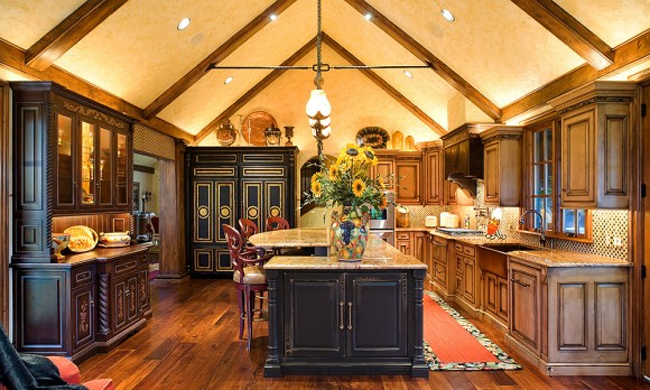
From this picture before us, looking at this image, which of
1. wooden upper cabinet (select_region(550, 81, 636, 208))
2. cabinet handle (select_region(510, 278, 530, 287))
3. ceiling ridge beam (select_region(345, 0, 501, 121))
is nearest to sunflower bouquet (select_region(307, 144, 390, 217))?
cabinet handle (select_region(510, 278, 530, 287))

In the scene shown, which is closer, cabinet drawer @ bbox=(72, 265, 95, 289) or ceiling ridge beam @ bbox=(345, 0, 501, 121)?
cabinet drawer @ bbox=(72, 265, 95, 289)


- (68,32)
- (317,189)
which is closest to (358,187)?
(317,189)

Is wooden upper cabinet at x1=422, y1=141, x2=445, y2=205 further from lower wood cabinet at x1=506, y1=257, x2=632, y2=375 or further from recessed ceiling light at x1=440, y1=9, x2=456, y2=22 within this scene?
lower wood cabinet at x1=506, y1=257, x2=632, y2=375

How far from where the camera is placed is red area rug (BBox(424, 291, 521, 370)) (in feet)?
11.6

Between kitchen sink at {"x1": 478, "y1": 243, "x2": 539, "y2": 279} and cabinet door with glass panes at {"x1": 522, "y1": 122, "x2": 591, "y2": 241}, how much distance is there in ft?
0.97

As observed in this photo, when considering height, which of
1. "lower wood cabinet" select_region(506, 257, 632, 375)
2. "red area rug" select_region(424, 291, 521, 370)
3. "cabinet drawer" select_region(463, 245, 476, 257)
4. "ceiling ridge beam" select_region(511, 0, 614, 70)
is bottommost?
"red area rug" select_region(424, 291, 521, 370)

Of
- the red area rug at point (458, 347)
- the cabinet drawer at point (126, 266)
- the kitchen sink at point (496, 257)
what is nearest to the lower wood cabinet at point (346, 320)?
the red area rug at point (458, 347)

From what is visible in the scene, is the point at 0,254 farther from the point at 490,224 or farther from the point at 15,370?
the point at 490,224

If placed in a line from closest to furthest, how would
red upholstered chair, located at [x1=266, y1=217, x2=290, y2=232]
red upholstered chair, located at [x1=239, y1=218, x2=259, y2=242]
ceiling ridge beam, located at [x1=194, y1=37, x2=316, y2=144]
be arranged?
red upholstered chair, located at [x1=239, y1=218, x2=259, y2=242], red upholstered chair, located at [x1=266, y1=217, x2=290, y2=232], ceiling ridge beam, located at [x1=194, y1=37, x2=316, y2=144]

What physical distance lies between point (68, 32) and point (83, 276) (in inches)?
85.7

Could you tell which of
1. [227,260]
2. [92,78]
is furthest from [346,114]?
[92,78]

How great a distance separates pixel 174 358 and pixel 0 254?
1689 millimetres

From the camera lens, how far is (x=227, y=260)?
25.1 feet

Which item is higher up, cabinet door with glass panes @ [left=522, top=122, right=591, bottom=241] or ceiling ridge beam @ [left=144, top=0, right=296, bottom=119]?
ceiling ridge beam @ [left=144, top=0, right=296, bottom=119]
